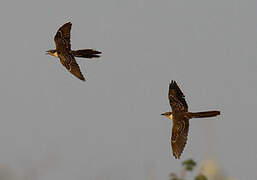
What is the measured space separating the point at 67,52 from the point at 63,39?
829 millimetres

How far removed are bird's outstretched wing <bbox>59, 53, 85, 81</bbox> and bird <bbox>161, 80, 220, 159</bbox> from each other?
375 cm

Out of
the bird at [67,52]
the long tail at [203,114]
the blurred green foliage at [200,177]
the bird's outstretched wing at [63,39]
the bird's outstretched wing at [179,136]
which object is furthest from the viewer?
the blurred green foliage at [200,177]

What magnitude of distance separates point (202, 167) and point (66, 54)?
310 inches

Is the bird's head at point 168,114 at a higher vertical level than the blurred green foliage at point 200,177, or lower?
higher

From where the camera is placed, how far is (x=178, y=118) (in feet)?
74.7

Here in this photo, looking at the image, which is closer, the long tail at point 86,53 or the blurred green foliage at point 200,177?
the long tail at point 86,53

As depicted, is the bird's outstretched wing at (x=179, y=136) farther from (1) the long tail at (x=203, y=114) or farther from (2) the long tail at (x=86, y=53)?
(2) the long tail at (x=86, y=53)

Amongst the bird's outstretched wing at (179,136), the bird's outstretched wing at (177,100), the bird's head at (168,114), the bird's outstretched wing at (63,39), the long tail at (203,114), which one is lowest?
the bird's outstretched wing at (179,136)

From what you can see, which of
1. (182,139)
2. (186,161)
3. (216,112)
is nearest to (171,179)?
(186,161)

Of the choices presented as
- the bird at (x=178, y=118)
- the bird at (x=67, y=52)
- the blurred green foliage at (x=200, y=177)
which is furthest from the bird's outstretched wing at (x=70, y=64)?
the blurred green foliage at (x=200, y=177)

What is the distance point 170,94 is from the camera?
916 inches

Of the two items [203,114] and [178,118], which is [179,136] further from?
[203,114]

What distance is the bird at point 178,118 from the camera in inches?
888

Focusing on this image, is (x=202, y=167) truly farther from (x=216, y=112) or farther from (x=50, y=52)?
(x=50, y=52)
